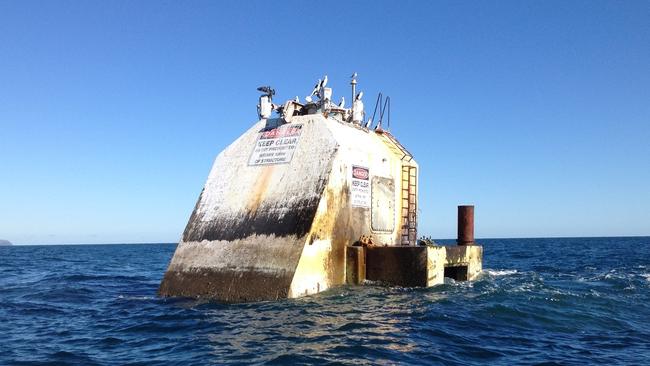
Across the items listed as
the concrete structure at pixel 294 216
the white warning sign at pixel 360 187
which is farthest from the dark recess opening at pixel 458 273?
the white warning sign at pixel 360 187

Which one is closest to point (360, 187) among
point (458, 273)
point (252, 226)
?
point (252, 226)

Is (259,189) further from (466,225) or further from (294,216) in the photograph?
(466,225)

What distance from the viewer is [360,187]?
52.0 ft

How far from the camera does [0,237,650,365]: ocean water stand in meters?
8.63

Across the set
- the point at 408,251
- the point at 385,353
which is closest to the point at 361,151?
the point at 408,251

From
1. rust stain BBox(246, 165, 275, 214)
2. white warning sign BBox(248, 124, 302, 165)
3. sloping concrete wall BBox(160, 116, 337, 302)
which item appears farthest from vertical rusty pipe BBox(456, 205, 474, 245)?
rust stain BBox(246, 165, 275, 214)

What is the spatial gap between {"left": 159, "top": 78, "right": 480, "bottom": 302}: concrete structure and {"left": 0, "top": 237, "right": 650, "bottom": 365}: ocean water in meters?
0.69

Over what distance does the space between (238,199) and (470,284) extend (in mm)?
7419

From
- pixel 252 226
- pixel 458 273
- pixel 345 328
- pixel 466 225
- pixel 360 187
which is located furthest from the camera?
pixel 466 225

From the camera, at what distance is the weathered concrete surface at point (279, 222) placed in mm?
13414

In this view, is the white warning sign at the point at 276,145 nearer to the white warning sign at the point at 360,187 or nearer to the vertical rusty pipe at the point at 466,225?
the white warning sign at the point at 360,187

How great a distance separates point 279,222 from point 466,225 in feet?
24.2

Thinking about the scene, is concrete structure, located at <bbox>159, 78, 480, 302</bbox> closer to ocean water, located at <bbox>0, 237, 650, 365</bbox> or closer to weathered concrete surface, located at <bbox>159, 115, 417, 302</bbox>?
weathered concrete surface, located at <bbox>159, 115, 417, 302</bbox>

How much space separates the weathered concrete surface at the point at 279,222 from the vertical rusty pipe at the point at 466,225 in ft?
9.50
